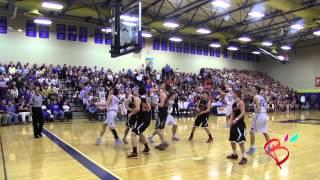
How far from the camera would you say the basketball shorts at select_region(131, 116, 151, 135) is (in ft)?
26.2

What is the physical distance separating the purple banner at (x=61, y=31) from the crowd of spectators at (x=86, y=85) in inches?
89.2

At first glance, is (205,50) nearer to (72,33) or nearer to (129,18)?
(72,33)

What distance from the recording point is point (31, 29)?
75.3 feet

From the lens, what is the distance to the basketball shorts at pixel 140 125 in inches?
314

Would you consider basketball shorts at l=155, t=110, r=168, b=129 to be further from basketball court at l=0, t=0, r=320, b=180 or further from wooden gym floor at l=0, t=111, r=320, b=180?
wooden gym floor at l=0, t=111, r=320, b=180

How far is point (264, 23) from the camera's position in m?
28.2

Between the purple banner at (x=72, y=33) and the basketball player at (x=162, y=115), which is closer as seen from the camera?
the basketball player at (x=162, y=115)

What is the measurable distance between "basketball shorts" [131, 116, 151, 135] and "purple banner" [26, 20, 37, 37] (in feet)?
58.4

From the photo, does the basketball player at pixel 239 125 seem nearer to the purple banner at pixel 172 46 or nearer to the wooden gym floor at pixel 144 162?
the wooden gym floor at pixel 144 162

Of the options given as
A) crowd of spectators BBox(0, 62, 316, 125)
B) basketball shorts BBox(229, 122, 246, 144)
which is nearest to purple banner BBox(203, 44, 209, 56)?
crowd of spectators BBox(0, 62, 316, 125)

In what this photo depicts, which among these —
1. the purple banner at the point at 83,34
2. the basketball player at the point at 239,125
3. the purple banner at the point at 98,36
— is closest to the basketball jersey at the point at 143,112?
the basketball player at the point at 239,125

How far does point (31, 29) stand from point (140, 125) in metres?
18.0

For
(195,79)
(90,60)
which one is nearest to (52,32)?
(90,60)

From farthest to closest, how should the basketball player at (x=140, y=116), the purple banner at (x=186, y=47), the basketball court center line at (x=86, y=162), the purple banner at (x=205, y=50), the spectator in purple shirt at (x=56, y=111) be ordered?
the purple banner at (x=205, y=50)
the purple banner at (x=186, y=47)
the spectator in purple shirt at (x=56, y=111)
the basketball player at (x=140, y=116)
the basketball court center line at (x=86, y=162)
